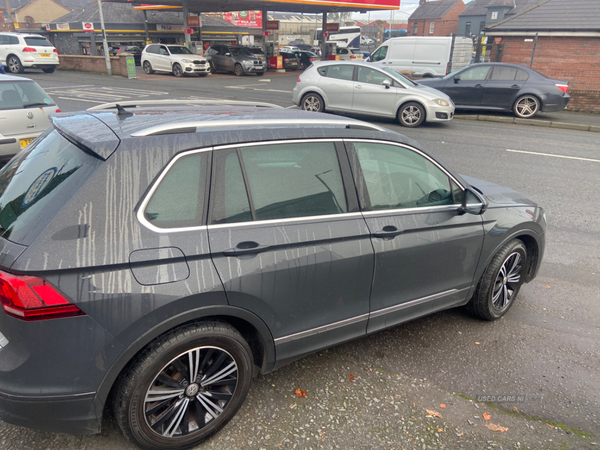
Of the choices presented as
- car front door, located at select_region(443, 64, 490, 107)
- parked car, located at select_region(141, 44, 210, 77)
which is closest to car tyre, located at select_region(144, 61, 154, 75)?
parked car, located at select_region(141, 44, 210, 77)

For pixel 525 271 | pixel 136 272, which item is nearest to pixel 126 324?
pixel 136 272

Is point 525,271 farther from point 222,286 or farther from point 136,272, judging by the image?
point 136,272

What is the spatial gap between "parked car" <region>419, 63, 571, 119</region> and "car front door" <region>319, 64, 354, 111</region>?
326 cm

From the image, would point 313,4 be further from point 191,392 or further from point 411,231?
point 191,392

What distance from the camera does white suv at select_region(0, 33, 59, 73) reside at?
25.7 metres

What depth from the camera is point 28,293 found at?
204cm

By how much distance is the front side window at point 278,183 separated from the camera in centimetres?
252

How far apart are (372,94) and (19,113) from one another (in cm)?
880

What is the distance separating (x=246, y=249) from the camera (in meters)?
2.46

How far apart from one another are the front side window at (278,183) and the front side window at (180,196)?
89 millimetres

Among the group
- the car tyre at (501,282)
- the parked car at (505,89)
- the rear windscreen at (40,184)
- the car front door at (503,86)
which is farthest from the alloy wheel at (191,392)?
the car front door at (503,86)

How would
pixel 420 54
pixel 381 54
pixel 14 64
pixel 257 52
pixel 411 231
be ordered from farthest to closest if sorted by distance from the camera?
1. pixel 257 52
2. pixel 14 64
3. pixel 381 54
4. pixel 420 54
5. pixel 411 231

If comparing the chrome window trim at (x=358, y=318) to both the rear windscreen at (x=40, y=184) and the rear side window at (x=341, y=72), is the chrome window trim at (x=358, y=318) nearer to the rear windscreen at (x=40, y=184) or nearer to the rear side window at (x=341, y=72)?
the rear windscreen at (x=40, y=184)

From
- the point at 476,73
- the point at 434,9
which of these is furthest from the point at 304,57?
the point at 434,9
